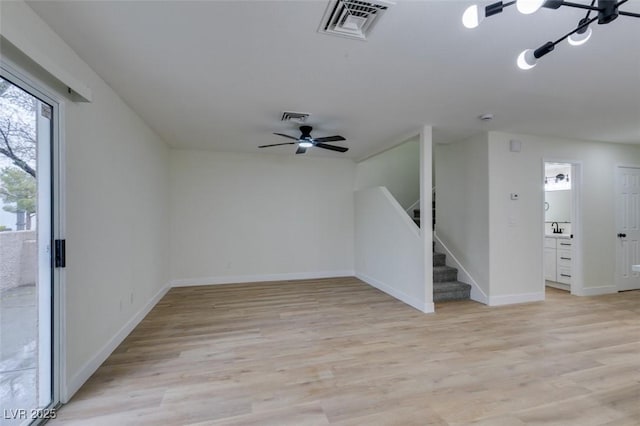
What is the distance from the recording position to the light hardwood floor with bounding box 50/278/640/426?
1.85 meters

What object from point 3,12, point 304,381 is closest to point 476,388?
point 304,381

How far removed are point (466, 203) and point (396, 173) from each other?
2220 mm

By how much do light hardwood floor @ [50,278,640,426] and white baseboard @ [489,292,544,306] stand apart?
136 mm

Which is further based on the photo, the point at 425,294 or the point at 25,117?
the point at 425,294

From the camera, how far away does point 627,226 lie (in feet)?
15.9

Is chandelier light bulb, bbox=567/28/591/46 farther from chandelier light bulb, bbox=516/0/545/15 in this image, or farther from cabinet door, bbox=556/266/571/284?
cabinet door, bbox=556/266/571/284

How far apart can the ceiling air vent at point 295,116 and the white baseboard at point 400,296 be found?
2.87 metres

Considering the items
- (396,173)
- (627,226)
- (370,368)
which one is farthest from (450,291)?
(627,226)

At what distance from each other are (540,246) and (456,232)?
3.82ft

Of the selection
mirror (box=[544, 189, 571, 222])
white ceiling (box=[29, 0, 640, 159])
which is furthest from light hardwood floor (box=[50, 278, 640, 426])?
white ceiling (box=[29, 0, 640, 159])

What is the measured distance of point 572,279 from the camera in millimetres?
4668

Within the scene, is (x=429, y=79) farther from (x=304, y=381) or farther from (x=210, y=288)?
(x=210, y=288)

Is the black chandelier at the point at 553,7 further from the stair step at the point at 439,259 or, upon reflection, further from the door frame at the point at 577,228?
the door frame at the point at 577,228

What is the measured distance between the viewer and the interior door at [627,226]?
482 centimetres
